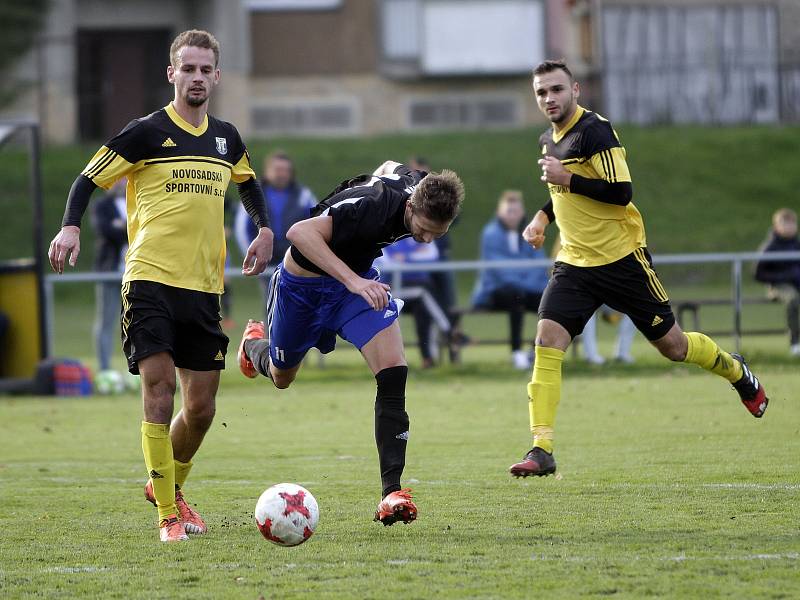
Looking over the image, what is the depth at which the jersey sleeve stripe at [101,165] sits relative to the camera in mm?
6758

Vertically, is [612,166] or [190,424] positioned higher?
[612,166]

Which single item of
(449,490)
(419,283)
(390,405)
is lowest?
(449,490)

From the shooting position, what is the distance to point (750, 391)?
28.0ft

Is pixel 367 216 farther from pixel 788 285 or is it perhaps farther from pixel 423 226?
pixel 788 285

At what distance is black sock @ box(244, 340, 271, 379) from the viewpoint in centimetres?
783

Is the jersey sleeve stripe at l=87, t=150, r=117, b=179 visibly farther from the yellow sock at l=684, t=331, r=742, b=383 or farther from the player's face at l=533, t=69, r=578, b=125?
the yellow sock at l=684, t=331, r=742, b=383

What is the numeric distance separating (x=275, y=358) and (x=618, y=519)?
1.99 metres

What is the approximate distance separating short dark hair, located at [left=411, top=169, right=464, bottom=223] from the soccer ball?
139cm

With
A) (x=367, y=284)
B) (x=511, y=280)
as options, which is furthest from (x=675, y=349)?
(x=511, y=280)

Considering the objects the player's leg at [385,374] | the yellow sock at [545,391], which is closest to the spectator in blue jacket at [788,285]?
the yellow sock at [545,391]

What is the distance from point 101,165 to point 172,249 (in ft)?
1.73

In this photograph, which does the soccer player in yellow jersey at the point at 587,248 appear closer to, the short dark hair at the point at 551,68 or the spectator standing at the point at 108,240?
the short dark hair at the point at 551,68

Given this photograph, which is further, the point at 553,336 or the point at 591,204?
the point at 591,204

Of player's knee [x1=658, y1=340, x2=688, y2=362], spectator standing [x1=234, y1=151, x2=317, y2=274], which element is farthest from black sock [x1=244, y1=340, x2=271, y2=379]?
spectator standing [x1=234, y1=151, x2=317, y2=274]
